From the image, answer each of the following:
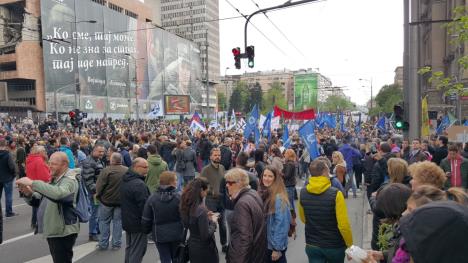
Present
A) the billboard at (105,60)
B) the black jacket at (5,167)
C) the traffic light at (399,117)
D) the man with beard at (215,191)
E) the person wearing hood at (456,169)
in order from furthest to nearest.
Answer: the billboard at (105,60)
the traffic light at (399,117)
the black jacket at (5,167)
the person wearing hood at (456,169)
the man with beard at (215,191)

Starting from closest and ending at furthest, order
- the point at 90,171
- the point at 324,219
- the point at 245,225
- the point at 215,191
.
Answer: the point at 245,225, the point at 324,219, the point at 215,191, the point at 90,171

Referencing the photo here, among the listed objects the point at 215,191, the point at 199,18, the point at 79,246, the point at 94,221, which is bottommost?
the point at 79,246

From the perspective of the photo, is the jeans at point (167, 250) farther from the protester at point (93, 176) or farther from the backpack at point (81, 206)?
the protester at point (93, 176)

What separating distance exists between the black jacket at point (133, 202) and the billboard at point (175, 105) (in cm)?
5505

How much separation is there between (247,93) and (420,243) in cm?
11788

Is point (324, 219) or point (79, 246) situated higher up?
point (324, 219)

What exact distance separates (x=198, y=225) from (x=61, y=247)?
185 cm

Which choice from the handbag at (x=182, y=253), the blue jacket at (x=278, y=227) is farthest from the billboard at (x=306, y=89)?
the handbag at (x=182, y=253)

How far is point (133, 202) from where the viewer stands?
5.90 metres

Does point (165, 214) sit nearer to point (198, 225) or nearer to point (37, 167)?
point (198, 225)

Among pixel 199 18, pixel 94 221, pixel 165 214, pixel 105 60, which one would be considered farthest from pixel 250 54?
pixel 199 18

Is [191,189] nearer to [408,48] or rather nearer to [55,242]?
[55,242]

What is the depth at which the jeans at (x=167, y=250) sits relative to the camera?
530 centimetres

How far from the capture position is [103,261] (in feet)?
22.3
